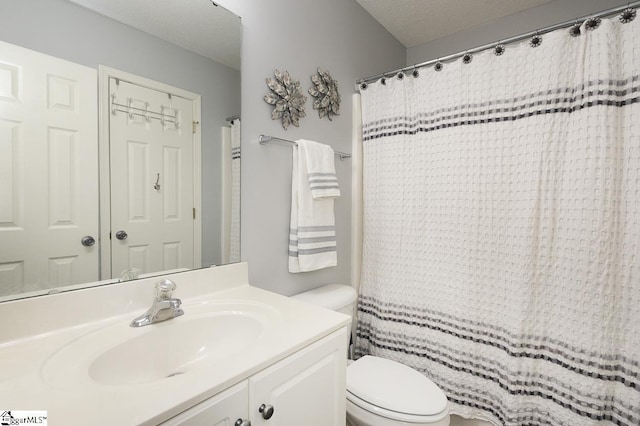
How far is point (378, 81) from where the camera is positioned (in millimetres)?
1739

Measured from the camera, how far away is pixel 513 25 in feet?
6.37

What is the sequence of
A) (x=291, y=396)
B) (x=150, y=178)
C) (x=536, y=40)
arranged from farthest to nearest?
(x=536, y=40), (x=150, y=178), (x=291, y=396)

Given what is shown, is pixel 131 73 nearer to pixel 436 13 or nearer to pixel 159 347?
pixel 159 347

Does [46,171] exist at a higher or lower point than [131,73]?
lower

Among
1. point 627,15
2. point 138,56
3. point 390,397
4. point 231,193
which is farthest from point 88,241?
point 627,15

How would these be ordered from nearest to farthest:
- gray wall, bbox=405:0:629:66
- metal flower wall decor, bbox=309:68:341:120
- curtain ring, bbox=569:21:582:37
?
curtain ring, bbox=569:21:582:37
metal flower wall decor, bbox=309:68:341:120
gray wall, bbox=405:0:629:66

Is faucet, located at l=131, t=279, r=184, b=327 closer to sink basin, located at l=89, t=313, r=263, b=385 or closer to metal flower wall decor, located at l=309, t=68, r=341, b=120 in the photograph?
sink basin, located at l=89, t=313, r=263, b=385

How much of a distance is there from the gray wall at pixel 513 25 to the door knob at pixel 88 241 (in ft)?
7.83

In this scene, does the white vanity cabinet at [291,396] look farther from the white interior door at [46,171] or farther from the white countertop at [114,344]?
the white interior door at [46,171]

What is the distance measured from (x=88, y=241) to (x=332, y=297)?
1.02 metres

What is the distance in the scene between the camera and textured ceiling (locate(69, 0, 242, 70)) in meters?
0.93

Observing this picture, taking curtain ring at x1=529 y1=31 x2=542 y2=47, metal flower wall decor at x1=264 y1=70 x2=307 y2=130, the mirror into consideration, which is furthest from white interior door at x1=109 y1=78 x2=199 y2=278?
curtain ring at x1=529 y1=31 x2=542 y2=47

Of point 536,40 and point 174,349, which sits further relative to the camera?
point 536,40

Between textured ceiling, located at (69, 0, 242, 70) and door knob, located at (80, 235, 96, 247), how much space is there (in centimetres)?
67
